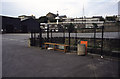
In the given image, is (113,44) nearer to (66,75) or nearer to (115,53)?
(115,53)

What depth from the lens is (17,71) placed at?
17.4 feet

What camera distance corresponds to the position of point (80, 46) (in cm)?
842

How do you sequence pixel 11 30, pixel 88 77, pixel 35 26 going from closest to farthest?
1. pixel 88 77
2. pixel 11 30
3. pixel 35 26

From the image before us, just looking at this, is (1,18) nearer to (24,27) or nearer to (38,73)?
(24,27)

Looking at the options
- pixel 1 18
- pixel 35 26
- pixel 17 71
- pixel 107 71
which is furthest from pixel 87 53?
pixel 35 26

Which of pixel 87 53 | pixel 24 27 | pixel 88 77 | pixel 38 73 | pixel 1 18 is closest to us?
pixel 88 77

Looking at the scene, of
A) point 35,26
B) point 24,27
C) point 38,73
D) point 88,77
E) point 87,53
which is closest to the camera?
point 88,77

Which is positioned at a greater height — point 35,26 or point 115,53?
point 35,26

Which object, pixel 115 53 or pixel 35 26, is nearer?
pixel 115 53

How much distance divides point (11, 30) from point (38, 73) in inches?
2156

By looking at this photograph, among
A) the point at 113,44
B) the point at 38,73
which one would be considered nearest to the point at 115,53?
the point at 113,44

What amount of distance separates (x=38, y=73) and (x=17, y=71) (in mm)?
1290

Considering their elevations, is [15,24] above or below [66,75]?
above

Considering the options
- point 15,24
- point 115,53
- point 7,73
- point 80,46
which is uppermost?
point 15,24
